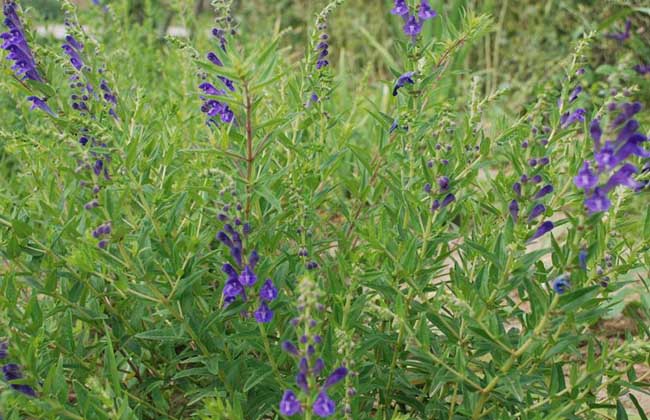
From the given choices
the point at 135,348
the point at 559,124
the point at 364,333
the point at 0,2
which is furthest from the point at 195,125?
the point at 559,124

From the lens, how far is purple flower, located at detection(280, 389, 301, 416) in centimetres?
199

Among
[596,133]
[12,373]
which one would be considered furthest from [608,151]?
[12,373]

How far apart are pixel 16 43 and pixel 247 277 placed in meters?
1.53

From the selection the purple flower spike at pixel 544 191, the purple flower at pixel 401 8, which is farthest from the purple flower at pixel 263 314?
the purple flower at pixel 401 8

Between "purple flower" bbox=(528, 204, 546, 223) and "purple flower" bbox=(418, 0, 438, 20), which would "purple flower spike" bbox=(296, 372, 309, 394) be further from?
"purple flower" bbox=(418, 0, 438, 20)

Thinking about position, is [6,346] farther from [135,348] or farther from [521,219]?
[521,219]

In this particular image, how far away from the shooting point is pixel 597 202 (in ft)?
6.80

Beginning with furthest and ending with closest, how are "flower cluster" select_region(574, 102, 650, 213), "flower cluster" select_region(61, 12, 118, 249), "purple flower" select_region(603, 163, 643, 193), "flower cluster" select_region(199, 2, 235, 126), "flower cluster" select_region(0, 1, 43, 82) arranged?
"flower cluster" select_region(0, 1, 43, 82), "flower cluster" select_region(199, 2, 235, 126), "flower cluster" select_region(61, 12, 118, 249), "purple flower" select_region(603, 163, 643, 193), "flower cluster" select_region(574, 102, 650, 213)

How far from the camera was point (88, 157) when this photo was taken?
2252mm

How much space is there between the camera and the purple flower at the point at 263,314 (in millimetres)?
2428

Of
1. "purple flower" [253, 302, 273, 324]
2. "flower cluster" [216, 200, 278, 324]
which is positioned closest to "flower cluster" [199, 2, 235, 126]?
"flower cluster" [216, 200, 278, 324]

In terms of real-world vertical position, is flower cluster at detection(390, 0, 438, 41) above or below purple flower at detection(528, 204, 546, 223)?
above

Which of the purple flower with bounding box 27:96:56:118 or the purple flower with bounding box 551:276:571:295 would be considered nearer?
the purple flower with bounding box 551:276:571:295

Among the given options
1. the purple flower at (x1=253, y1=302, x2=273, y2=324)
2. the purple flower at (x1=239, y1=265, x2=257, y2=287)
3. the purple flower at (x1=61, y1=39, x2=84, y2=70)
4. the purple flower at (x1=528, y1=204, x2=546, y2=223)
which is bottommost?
the purple flower at (x1=253, y1=302, x2=273, y2=324)
